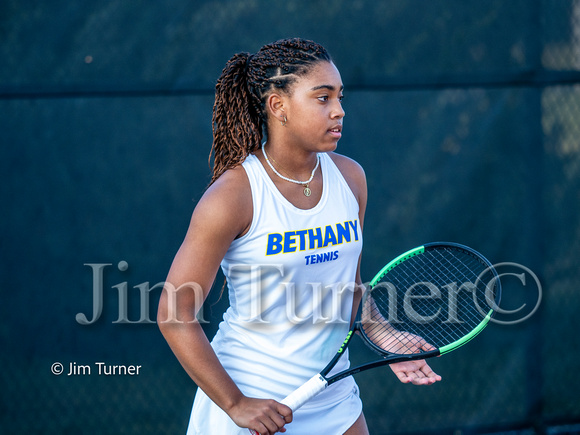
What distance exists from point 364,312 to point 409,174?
4.40 ft

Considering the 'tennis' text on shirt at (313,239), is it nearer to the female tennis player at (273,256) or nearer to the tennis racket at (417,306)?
the female tennis player at (273,256)

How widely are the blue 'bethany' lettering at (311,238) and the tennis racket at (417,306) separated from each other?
231 millimetres

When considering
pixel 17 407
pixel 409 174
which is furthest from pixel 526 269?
pixel 17 407

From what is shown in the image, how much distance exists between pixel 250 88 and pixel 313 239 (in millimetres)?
480

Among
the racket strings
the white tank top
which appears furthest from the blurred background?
the white tank top

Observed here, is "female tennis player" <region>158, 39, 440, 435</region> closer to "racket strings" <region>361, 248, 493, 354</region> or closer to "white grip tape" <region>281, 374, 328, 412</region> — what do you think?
"white grip tape" <region>281, 374, 328, 412</region>

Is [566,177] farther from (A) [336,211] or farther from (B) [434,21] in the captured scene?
(A) [336,211]

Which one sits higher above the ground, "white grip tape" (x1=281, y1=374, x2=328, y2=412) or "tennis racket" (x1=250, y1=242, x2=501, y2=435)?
"tennis racket" (x1=250, y1=242, x2=501, y2=435)

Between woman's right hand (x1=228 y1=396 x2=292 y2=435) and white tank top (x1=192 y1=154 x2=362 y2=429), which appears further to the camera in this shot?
white tank top (x1=192 y1=154 x2=362 y2=429)

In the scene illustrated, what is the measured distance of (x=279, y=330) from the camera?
1.84m

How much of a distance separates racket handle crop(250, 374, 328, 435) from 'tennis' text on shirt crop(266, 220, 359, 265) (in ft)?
0.99

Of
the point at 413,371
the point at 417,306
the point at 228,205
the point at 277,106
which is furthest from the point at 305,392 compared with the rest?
the point at 417,306

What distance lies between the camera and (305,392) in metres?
1.75

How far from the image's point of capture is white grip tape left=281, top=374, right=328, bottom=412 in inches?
68.4
